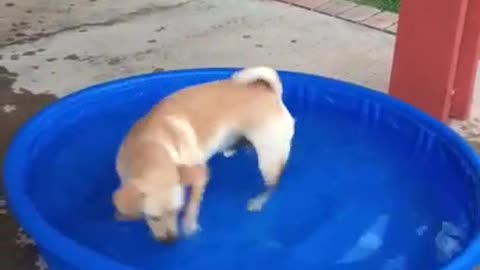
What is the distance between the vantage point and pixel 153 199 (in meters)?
1.41

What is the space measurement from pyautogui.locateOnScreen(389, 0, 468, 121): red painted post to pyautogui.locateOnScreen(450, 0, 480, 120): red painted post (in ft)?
0.22

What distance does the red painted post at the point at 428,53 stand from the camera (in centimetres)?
209

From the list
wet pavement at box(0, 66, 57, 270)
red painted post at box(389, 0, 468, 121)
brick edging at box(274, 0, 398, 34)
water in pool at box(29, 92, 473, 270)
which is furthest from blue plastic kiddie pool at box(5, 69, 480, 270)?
brick edging at box(274, 0, 398, 34)

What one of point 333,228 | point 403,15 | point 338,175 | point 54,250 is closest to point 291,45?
point 403,15

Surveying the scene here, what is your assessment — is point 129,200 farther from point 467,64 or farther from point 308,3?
point 308,3

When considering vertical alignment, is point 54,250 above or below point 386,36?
above

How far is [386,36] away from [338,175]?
3.22 feet

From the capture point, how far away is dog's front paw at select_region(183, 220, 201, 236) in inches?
63.7

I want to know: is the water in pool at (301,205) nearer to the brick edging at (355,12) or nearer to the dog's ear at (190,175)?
the dog's ear at (190,175)

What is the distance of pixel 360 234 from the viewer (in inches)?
68.2

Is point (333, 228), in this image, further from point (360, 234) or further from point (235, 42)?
point (235, 42)

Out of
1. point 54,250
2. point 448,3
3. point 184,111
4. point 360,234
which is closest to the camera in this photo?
point 54,250

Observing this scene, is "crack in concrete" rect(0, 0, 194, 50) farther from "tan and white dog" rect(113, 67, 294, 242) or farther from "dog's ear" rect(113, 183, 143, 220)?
"dog's ear" rect(113, 183, 143, 220)

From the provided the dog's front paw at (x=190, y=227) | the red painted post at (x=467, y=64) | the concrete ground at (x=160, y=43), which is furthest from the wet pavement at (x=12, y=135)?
the red painted post at (x=467, y=64)
